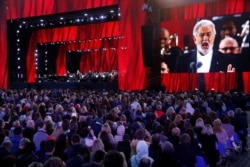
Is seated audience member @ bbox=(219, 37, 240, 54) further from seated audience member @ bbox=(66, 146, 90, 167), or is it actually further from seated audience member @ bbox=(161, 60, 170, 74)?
seated audience member @ bbox=(66, 146, 90, 167)

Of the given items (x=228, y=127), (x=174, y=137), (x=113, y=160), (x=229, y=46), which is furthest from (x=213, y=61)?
(x=113, y=160)

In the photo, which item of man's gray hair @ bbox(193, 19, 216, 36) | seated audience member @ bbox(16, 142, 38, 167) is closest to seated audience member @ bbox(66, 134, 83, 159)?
seated audience member @ bbox(16, 142, 38, 167)

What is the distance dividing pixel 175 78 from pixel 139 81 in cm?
234

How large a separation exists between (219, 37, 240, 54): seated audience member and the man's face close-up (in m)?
0.66

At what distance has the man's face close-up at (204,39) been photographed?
834 inches

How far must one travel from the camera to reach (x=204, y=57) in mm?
21438

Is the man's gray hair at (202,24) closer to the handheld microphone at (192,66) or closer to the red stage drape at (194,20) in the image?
the red stage drape at (194,20)

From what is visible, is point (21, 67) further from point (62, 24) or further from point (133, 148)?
point (133, 148)

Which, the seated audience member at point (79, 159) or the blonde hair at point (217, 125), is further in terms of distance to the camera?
the blonde hair at point (217, 125)

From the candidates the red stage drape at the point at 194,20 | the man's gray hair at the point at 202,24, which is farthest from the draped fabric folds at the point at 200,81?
the man's gray hair at the point at 202,24

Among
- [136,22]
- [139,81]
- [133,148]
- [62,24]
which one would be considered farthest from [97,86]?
[133,148]

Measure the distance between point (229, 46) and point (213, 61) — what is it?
126 centimetres

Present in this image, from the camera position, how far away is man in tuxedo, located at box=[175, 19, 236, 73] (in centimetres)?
2077

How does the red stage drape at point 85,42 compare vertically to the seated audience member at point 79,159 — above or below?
above
